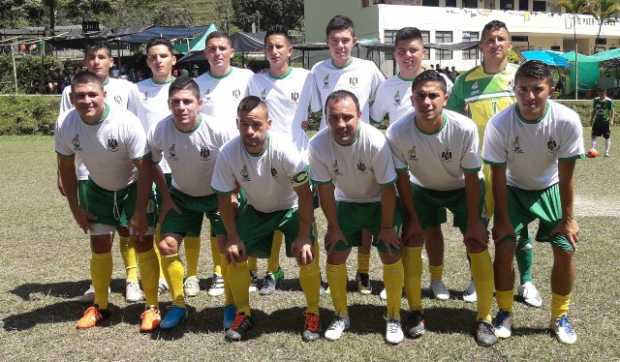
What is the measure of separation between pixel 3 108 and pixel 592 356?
75.1 feet

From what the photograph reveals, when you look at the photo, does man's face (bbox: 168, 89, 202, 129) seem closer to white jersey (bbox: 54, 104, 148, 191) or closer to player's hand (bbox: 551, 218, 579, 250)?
white jersey (bbox: 54, 104, 148, 191)

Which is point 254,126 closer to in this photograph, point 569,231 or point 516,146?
point 516,146

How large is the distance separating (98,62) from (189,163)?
1677 millimetres

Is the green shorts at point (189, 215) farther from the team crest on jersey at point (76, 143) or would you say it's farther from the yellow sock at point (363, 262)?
the yellow sock at point (363, 262)

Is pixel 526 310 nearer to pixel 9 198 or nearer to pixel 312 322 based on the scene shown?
pixel 312 322

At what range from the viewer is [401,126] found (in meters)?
4.27

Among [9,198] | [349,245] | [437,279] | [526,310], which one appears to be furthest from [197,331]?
[9,198]

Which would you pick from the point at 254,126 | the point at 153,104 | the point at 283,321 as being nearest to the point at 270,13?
the point at 153,104

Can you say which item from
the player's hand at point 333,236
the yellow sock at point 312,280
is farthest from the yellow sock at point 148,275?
the player's hand at point 333,236

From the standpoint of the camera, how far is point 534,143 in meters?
4.10

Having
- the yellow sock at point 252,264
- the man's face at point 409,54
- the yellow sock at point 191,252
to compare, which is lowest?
the yellow sock at point 252,264

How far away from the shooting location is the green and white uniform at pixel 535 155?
402 centimetres

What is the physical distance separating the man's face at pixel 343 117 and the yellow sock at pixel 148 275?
1.92 metres

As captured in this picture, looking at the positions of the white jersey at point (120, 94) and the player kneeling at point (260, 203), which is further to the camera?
the white jersey at point (120, 94)
